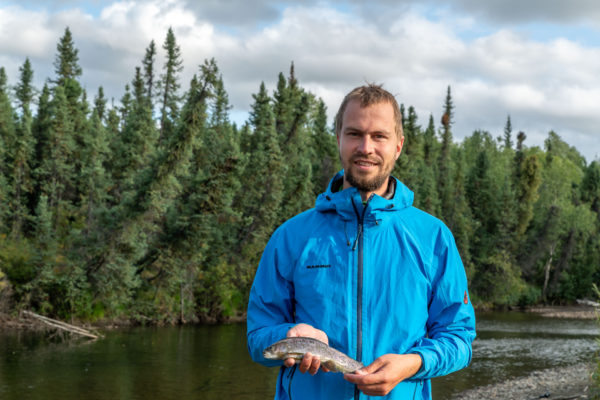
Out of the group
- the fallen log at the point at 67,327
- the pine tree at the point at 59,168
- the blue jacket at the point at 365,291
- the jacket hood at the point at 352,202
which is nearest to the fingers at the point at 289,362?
the blue jacket at the point at 365,291

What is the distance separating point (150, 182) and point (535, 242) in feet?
170

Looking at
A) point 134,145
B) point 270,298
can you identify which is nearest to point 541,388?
point 270,298

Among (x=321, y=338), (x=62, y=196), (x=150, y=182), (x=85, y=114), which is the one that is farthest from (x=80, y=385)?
(x=85, y=114)

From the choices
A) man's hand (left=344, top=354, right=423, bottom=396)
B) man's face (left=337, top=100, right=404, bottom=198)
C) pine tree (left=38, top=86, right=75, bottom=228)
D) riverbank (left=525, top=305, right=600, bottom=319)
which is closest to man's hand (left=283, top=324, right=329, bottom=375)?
man's hand (left=344, top=354, right=423, bottom=396)

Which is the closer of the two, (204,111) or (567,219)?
(204,111)

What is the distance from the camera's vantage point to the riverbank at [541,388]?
2122cm

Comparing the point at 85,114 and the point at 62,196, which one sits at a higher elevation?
the point at 85,114

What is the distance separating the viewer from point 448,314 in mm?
2949

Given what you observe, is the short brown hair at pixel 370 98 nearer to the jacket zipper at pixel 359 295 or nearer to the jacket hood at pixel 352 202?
the jacket hood at pixel 352 202

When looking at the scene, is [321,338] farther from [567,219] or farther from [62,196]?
[567,219]

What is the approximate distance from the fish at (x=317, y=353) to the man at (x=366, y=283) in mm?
37

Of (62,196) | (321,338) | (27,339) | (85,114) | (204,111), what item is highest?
(85,114)

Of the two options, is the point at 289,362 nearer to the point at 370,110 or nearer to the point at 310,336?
the point at 310,336

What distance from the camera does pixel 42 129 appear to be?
2232 inches
